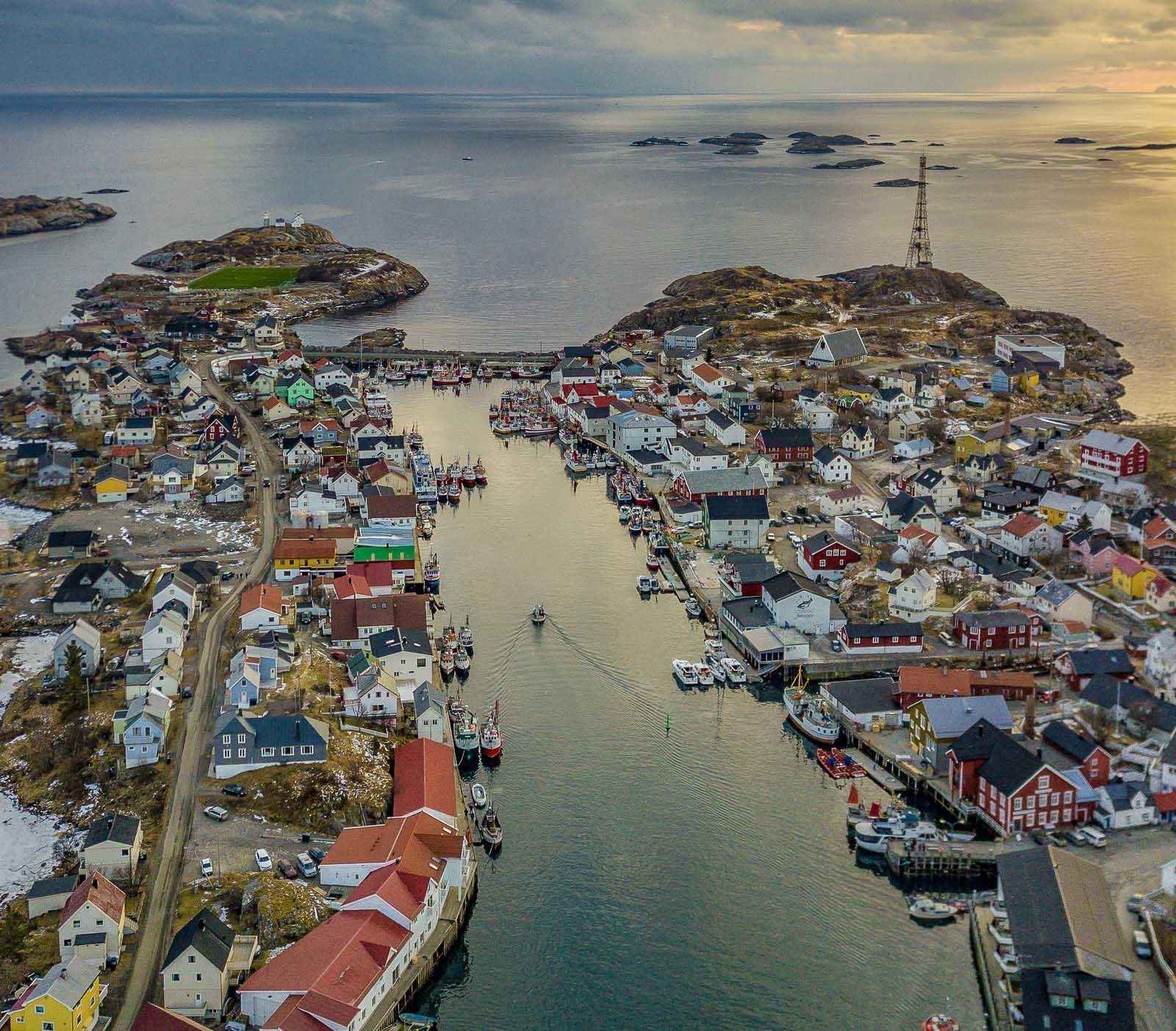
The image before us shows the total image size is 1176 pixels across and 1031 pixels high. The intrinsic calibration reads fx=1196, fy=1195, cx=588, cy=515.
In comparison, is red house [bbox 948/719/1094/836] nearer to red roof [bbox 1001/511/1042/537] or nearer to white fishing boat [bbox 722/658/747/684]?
white fishing boat [bbox 722/658/747/684]

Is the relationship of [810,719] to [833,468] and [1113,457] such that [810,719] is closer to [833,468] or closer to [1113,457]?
[833,468]

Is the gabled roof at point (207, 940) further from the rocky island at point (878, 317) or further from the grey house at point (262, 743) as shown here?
the rocky island at point (878, 317)

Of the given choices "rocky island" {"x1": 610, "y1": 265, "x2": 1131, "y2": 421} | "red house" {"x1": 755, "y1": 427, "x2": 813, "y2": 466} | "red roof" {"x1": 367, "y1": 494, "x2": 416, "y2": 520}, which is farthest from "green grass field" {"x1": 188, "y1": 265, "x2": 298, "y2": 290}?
"red house" {"x1": 755, "y1": 427, "x2": 813, "y2": 466}

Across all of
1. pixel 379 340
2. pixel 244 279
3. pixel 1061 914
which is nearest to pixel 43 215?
pixel 244 279

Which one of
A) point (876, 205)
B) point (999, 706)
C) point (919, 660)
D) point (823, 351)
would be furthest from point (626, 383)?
point (876, 205)

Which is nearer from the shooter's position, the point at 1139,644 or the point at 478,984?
the point at 478,984

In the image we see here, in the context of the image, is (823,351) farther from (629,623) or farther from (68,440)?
(68,440)
